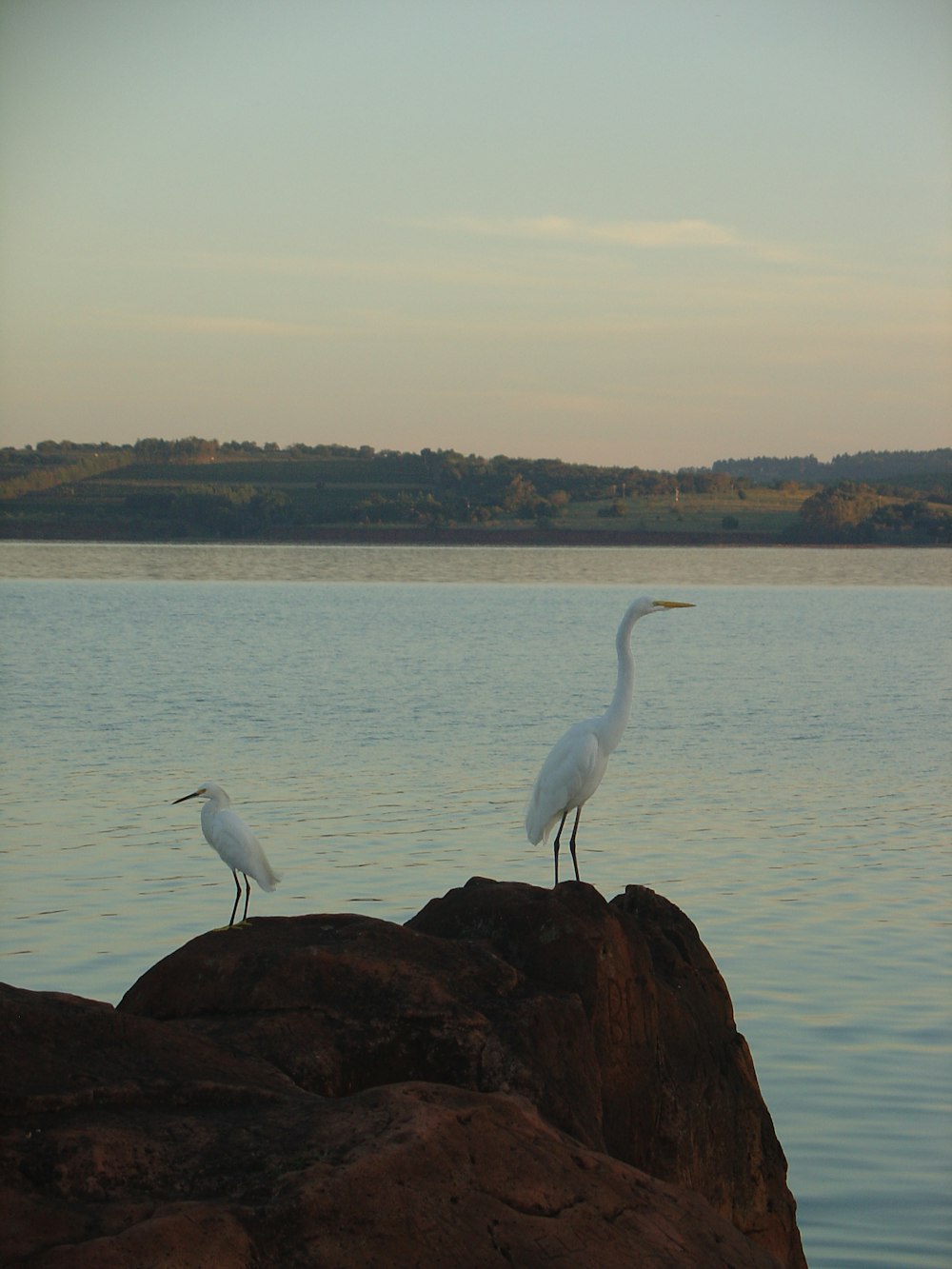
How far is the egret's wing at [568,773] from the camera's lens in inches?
418

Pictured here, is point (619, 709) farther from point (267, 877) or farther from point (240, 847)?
point (240, 847)

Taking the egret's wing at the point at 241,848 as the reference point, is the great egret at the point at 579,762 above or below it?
above

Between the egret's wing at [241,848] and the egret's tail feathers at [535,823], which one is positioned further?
the egret's tail feathers at [535,823]

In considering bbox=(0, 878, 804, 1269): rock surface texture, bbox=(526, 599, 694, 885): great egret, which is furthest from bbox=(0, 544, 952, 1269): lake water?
bbox=(526, 599, 694, 885): great egret

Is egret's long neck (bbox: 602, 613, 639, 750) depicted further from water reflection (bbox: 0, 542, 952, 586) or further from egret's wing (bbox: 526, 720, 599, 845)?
water reflection (bbox: 0, 542, 952, 586)

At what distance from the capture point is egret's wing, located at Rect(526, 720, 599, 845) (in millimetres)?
10617

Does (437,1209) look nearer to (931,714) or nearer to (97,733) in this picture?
(97,733)

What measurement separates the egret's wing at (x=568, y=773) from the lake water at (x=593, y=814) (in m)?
1.84

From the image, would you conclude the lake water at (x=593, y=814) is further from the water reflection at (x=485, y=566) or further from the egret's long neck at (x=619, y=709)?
the water reflection at (x=485, y=566)

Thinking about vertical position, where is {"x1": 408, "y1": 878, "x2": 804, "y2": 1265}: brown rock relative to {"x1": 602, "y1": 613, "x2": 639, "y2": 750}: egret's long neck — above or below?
below

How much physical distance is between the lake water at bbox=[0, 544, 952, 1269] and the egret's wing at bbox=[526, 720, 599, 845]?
1.84m

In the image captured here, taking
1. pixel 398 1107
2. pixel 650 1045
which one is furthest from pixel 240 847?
pixel 398 1107

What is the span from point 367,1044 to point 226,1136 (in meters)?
1.39

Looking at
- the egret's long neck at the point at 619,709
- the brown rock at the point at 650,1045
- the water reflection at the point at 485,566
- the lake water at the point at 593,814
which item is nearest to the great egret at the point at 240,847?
the lake water at the point at 593,814
